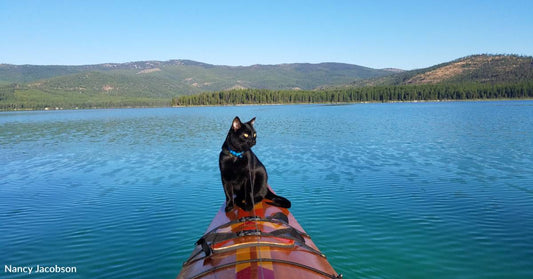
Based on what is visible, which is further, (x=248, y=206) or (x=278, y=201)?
(x=278, y=201)

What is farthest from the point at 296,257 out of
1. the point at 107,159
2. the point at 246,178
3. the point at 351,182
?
the point at 107,159

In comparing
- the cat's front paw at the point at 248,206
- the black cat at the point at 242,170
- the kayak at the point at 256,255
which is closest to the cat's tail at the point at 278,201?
the black cat at the point at 242,170

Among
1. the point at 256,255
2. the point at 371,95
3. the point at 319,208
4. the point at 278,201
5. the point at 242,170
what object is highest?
Answer: the point at 371,95

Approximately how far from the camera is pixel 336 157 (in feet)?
73.3

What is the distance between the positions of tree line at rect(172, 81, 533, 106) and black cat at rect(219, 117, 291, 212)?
165 m

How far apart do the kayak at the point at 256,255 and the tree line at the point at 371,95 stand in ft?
549

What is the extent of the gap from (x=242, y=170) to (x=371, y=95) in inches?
6885

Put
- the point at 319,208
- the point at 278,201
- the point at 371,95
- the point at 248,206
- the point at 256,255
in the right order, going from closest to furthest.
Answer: the point at 256,255, the point at 248,206, the point at 278,201, the point at 319,208, the point at 371,95

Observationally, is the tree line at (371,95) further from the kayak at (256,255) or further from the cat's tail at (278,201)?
the kayak at (256,255)

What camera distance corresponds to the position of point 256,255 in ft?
15.2

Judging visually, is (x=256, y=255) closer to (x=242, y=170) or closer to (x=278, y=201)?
(x=242, y=170)

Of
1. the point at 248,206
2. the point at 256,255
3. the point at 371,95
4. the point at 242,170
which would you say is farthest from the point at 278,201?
the point at 371,95

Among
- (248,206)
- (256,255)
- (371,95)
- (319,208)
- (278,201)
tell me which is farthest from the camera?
(371,95)

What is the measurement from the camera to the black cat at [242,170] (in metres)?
7.44
